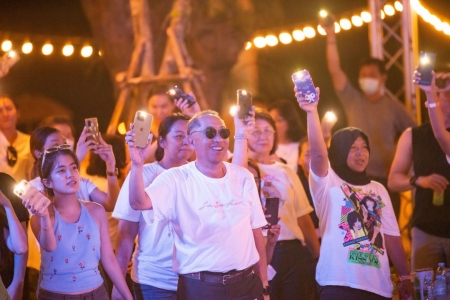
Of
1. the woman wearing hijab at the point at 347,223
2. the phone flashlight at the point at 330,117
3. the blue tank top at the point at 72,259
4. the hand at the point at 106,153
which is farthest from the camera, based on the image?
the phone flashlight at the point at 330,117

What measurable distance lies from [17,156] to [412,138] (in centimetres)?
325

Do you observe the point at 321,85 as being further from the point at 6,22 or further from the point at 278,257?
the point at 278,257

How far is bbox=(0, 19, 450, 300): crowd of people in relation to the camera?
12.7 ft

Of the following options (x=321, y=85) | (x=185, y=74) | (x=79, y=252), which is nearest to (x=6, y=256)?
(x=79, y=252)

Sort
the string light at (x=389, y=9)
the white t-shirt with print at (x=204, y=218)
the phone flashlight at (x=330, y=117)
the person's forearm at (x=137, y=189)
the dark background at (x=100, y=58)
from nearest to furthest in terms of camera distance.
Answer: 1. the person's forearm at (x=137, y=189)
2. the white t-shirt with print at (x=204, y=218)
3. the phone flashlight at (x=330, y=117)
4. the string light at (x=389, y=9)
5. the dark background at (x=100, y=58)

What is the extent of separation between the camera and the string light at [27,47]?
27.1 feet

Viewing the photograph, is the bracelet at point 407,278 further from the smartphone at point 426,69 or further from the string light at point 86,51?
the string light at point 86,51

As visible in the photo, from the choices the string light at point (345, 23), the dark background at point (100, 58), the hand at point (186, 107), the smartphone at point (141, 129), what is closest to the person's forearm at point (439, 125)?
the hand at point (186, 107)

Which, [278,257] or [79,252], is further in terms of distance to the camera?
[278,257]

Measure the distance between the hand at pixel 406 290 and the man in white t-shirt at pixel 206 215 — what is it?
1.18 m

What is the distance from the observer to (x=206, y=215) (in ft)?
12.6

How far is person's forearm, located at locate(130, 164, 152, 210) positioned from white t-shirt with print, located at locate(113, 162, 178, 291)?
0.48 metres

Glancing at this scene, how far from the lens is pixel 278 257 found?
5184 millimetres

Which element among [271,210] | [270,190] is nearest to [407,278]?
[271,210]
